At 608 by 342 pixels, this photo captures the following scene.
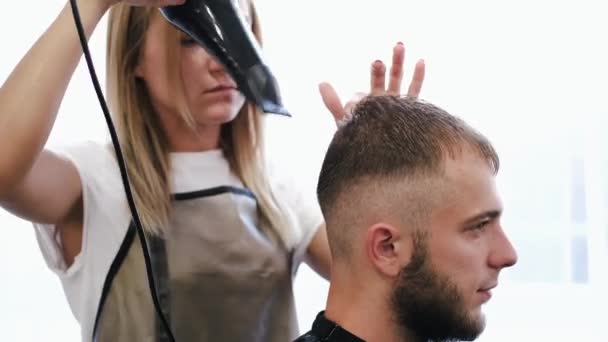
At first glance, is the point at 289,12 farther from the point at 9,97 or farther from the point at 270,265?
the point at 9,97

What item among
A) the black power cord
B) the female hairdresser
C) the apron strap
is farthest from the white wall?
the black power cord

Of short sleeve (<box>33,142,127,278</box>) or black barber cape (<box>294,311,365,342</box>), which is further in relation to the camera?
short sleeve (<box>33,142,127,278</box>)

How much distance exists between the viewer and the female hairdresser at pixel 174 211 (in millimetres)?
1103

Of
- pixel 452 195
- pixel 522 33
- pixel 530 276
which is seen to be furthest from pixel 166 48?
pixel 530 276

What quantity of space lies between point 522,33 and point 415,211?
72 centimetres

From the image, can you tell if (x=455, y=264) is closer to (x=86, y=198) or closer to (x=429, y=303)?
(x=429, y=303)

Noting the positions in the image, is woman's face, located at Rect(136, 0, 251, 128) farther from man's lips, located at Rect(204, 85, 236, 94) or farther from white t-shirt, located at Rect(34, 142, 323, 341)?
white t-shirt, located at Rect(34, 142, 323, 341)

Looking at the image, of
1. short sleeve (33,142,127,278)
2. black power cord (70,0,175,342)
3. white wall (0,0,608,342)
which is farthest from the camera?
white wall (0,0,608,342)

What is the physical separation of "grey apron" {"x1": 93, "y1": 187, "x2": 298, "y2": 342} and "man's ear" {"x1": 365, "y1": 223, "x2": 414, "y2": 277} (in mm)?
275

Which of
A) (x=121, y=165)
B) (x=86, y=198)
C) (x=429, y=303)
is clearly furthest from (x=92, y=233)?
(x=429, y=303)

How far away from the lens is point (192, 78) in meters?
1.15

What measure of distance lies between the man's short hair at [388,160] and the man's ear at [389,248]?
0.02 meters

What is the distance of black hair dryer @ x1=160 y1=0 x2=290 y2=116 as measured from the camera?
94 centimetres

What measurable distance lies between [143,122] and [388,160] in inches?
15.1
